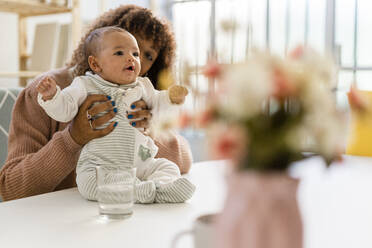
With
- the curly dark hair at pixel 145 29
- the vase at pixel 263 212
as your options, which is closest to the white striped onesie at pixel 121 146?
the curly dark hair at pixel 145 29

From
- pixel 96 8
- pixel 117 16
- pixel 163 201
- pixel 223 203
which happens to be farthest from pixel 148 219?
pixel 96 8

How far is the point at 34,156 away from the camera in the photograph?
1.22m

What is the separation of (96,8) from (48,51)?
3.03 ft

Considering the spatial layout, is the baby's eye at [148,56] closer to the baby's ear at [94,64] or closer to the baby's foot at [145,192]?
the baby's ear at [94,64]

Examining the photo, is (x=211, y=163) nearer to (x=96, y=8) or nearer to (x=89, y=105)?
(x=89, y=105)

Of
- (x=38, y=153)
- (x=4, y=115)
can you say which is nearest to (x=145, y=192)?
(x=38, y=153)

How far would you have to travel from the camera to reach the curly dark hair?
1.44m

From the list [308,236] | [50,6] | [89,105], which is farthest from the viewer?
[50,6]

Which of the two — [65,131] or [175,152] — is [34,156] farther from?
[175,152]

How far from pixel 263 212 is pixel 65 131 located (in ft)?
2.90

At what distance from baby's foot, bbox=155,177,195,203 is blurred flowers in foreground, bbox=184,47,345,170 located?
587 millimetres

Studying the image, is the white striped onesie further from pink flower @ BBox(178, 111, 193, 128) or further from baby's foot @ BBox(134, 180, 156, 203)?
pink flower @ BBox(178, 111, 193, 128)

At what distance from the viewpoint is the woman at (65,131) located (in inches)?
44.3

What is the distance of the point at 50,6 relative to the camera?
287 cm
